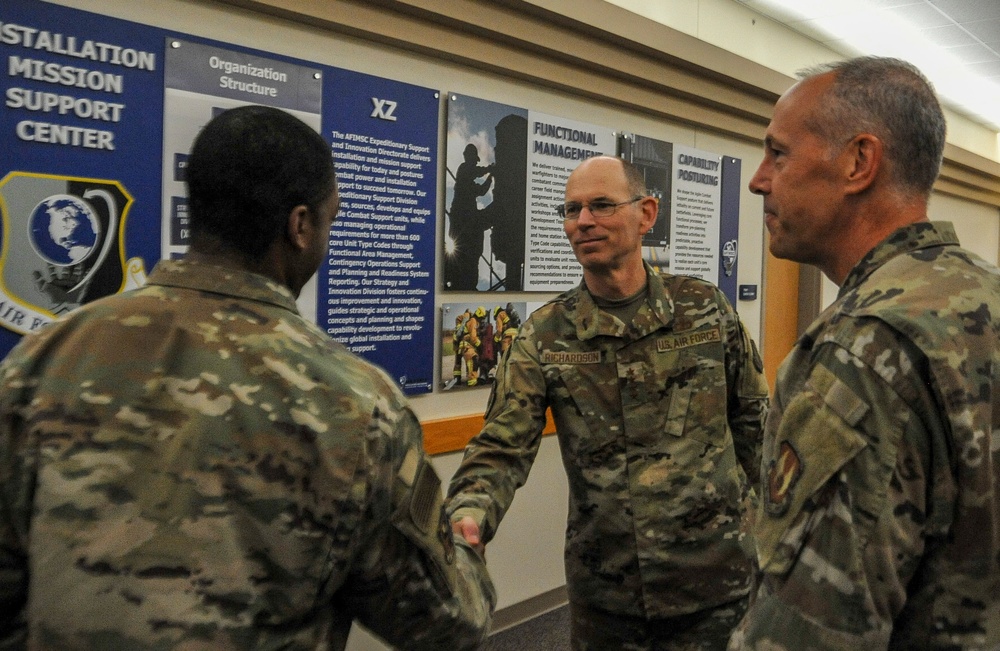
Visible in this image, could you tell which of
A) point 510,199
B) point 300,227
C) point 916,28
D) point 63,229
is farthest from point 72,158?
point 916,28

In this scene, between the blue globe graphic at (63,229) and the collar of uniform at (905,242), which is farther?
the blue globe graphic at (63,229)

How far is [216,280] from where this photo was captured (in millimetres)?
980

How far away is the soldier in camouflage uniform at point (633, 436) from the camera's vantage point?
1.79 meters

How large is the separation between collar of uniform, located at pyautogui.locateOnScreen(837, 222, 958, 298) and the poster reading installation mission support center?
1.60 meters

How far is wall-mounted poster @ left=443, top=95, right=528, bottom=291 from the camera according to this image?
306 cm

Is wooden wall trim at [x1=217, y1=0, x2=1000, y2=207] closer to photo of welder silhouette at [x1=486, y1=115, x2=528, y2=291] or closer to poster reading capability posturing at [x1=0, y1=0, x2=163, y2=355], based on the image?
photo of welder silhouette at [x1=486, y1=115, x2=528, y2=291]

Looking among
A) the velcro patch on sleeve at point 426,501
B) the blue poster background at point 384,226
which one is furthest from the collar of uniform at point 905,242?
the blue poster background at point 384,226

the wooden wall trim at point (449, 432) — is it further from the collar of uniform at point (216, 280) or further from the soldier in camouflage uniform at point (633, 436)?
the collar of uniform at point (216, 280)

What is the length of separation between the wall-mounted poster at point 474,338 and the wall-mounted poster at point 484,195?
3.7 inches

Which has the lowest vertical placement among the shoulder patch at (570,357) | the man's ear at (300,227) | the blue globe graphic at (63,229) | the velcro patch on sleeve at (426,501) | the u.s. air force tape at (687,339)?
the velcro patch on sleeve at (426,501)

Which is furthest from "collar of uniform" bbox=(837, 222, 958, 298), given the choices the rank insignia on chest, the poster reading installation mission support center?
the poster reading installation mission support center

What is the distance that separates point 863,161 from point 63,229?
6.17 feet

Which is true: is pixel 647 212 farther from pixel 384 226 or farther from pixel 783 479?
pixel 783 479

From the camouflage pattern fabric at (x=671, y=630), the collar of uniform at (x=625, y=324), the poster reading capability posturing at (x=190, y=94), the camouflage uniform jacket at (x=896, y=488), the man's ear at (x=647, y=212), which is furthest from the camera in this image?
the poster reading capability posturing at (x=190, y=94)
